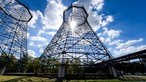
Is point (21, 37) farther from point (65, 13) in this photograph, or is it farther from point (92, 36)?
point (92, 36)

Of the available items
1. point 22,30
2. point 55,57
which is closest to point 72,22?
point 55,57

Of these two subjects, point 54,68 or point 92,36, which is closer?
point 54,68

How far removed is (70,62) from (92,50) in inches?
232

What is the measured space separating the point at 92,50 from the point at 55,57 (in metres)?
7.73

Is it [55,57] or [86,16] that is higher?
[86,16]

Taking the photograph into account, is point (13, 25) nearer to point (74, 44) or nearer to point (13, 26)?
point (13, 26)

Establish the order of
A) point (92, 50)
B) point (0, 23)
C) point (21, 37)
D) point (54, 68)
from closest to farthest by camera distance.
A: 1. point (54, 68)
2. point (92, 50)
3. point (0, 23)
4. point (21, 37)

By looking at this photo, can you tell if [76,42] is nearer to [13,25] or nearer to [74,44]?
[74,44]

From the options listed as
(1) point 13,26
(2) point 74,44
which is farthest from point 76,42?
(1) point 13,26

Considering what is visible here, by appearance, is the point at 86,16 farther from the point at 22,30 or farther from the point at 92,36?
the point at 22,30

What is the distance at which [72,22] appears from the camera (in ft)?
101

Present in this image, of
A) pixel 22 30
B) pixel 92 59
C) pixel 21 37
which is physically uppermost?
pixel 22 30

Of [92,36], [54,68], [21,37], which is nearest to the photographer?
[54,68]

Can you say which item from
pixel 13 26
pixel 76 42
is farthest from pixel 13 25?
pixel 76 42
